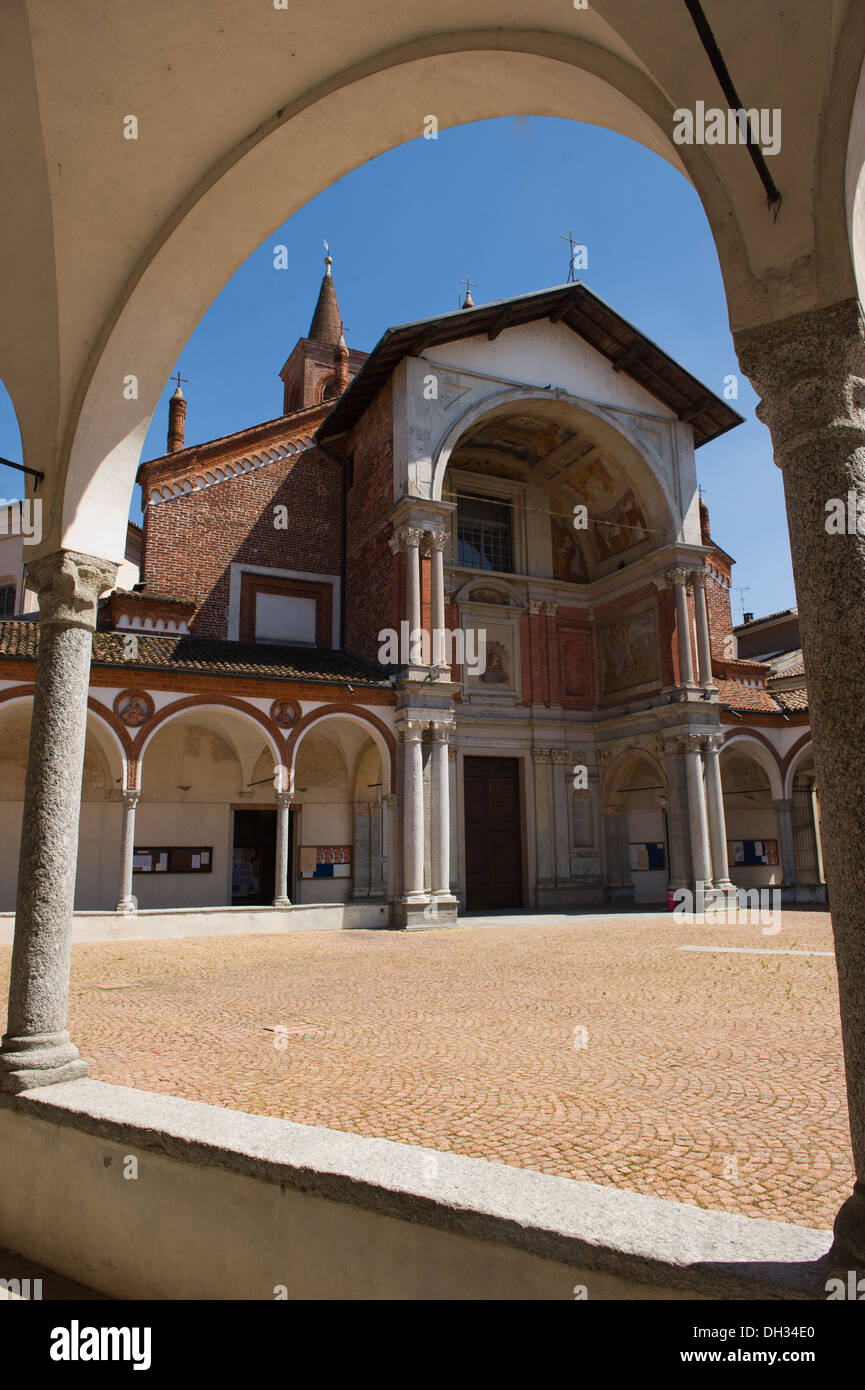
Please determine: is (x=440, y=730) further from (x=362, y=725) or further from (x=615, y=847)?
(x=615, y=847)

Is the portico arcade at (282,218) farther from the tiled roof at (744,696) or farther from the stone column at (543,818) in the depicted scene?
the tiled roof at (744,696)

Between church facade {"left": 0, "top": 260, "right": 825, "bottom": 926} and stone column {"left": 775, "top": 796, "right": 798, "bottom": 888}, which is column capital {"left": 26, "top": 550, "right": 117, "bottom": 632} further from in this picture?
stone column {"left": 775, "top": 796, "right": 798, "bottom": 888}

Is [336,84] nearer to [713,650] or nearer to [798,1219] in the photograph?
[798,1219]

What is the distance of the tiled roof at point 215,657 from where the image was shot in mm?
14852

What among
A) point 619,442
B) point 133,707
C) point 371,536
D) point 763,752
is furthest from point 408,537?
point 763,752

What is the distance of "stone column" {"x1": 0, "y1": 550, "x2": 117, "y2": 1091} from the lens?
397 centimetres

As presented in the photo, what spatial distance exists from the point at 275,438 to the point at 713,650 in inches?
543

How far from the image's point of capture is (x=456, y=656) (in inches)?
819

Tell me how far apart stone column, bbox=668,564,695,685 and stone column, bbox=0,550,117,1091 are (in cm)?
1635

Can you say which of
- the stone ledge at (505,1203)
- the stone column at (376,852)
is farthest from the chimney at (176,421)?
the stone ledge at (505,1203)

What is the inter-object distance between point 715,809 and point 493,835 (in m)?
5.16

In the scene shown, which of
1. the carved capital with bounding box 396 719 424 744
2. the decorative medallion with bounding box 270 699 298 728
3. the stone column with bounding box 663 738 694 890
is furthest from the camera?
the stone column with bounding box 663 738 694 890

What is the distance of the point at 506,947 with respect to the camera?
1203 cm

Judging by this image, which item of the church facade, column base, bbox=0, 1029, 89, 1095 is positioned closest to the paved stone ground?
column base, bbox=0, 1029, 89, 1095
